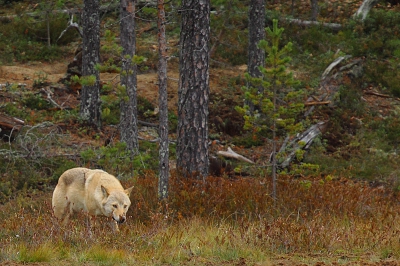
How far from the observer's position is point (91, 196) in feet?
31.3

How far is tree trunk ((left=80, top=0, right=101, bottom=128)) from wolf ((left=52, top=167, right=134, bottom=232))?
8.80 metres

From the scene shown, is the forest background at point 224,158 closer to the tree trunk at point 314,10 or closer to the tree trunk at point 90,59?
the tree trunk at point 90,59

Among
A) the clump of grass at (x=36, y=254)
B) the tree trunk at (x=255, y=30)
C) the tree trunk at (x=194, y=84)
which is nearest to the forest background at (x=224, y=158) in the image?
the clump of grass at (x=36, y=254)

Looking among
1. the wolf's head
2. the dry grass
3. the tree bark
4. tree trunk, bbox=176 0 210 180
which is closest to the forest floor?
the tree bark

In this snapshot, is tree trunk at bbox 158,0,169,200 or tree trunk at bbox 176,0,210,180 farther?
tree trunk at bbox 176,0,210,180

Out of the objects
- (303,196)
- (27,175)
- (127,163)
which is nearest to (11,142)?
(27,175)

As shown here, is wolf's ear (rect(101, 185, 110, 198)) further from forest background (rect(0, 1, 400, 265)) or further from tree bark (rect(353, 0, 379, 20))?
tree bark (rect(353, 0, 379, 20))

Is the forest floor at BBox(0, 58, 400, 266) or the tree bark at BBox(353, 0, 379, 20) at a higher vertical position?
the tree bark at BBox(353, 0, 379, 20)

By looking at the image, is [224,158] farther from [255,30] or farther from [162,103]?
[162,103]

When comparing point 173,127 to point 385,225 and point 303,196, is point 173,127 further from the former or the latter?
point 385,225

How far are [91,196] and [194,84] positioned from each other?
11.4 feet

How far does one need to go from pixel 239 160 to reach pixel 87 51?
5.72 meters

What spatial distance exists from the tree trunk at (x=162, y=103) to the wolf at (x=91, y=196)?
1438mm

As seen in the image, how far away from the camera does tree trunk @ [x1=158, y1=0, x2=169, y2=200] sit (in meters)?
10.6
